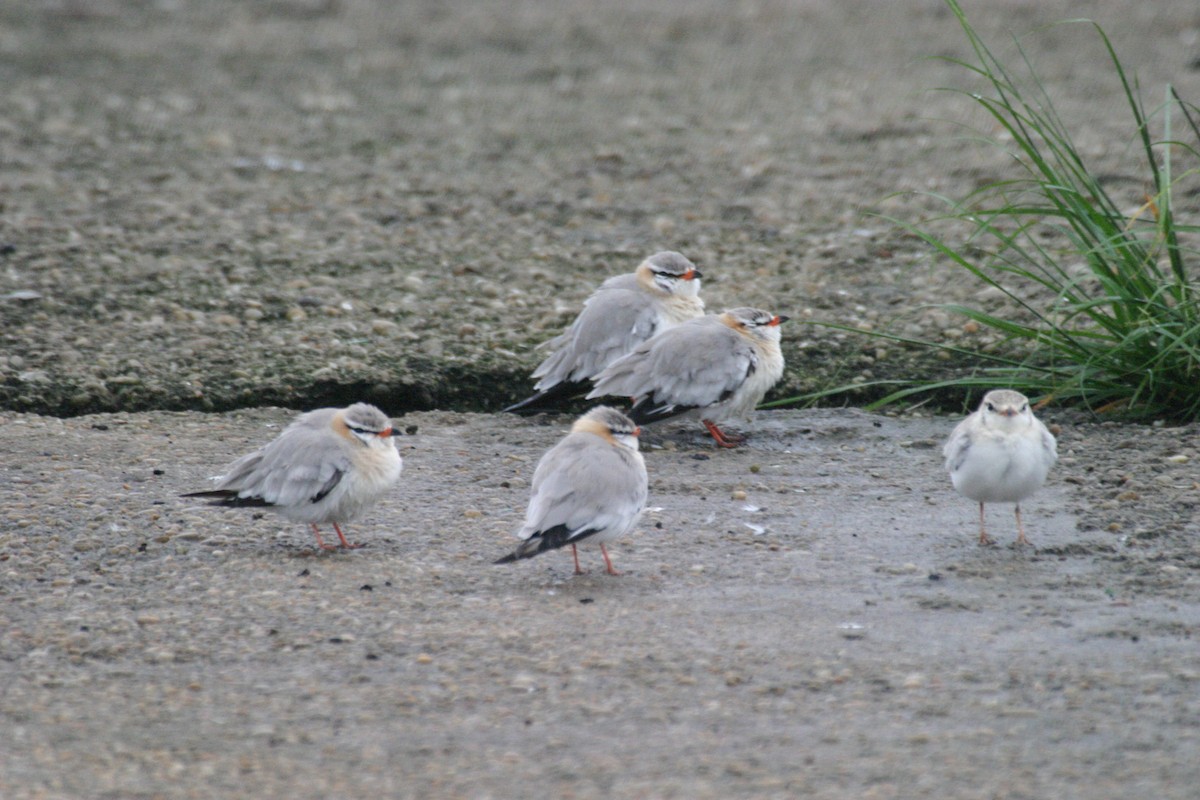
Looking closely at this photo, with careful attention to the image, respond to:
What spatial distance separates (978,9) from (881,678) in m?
11.8

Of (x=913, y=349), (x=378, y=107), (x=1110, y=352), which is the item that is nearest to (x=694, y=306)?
(x=913, y=349)

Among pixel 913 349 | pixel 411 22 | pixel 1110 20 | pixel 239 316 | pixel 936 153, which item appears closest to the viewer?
pixel 913 349

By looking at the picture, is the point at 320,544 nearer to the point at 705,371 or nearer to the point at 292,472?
the point at 292,472

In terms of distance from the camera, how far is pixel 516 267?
335 inches

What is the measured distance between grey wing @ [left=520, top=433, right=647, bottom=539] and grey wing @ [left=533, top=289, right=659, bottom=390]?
157 cm

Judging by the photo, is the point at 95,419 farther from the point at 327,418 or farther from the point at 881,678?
the point at 881,678

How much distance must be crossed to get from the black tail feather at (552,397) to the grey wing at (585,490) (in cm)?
154

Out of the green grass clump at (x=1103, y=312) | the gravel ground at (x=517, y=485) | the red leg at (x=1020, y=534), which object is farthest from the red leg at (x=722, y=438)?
the red leg at (x=1020, y=534)

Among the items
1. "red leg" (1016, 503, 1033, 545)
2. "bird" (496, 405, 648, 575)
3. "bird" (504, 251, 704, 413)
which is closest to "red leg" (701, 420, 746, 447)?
"bird" (504, 251, 704, 413)

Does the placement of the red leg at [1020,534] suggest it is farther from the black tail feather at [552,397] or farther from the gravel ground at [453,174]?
the black tail feather at [552,397]

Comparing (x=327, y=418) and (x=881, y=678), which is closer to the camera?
(x=881, y=678)

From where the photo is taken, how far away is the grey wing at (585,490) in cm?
491

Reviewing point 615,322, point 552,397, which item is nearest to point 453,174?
point 615,322

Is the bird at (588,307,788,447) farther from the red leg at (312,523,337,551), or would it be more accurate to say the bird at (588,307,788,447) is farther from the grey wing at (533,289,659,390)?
the red leg at (312,523,337,551)
